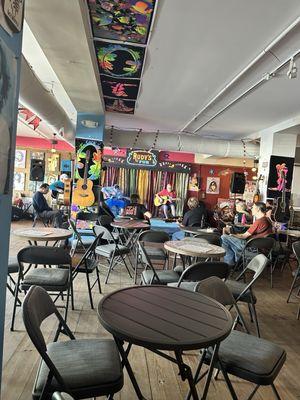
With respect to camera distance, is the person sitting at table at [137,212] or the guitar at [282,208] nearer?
the guitar at [282,208]

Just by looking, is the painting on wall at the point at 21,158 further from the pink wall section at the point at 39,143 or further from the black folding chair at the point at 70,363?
the black folding chair at the point at 70,363

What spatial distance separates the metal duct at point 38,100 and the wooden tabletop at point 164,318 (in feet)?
9.84

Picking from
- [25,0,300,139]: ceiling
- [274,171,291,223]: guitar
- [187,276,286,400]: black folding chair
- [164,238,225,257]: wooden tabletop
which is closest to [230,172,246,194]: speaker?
[274,171,291,223]: guitar

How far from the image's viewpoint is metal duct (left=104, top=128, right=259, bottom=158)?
24.9 feet

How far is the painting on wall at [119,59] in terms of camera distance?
11.6 ft

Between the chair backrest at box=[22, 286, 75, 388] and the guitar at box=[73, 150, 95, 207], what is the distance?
4379 mm

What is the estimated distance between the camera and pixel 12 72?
1.67 m

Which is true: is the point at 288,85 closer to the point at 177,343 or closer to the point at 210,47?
the point at 210,47

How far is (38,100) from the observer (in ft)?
15.4

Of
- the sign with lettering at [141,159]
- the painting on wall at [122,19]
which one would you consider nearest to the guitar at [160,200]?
the sign with lettering at [141,159]

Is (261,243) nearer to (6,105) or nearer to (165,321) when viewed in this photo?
(165,321)

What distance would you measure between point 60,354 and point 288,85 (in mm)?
4179

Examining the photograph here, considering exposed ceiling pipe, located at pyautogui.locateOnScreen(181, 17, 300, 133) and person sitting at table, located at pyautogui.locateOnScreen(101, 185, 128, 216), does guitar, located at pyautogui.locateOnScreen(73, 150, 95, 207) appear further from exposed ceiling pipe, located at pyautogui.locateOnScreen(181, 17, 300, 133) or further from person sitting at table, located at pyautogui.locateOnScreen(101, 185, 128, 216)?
exposed ceiling pipe, located at pyautogui.locateOnScreen(181, 17, 300, 133)

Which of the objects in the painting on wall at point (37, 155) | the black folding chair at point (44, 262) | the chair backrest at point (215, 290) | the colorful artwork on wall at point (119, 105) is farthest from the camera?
the painting on wall at point (37, 155)
